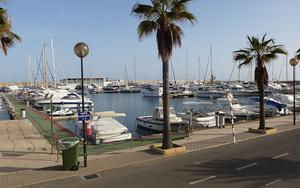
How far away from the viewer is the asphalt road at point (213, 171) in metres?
11.5

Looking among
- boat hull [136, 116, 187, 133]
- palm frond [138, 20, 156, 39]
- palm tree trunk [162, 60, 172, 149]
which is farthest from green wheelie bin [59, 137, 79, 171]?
boat hull [136, 116, 187, 133]

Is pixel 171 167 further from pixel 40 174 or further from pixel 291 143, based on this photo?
pixel 291 143

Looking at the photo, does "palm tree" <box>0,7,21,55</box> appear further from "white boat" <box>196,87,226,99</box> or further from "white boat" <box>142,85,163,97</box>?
"white boat" <box>142,85,163,97</box>

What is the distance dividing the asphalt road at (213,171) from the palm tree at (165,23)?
2.51 metres

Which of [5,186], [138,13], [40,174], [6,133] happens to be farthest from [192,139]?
[6,133]

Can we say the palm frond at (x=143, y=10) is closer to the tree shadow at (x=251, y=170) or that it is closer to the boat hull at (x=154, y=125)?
the tree shadow at (x=251, y=170)

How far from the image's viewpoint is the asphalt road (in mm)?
11539

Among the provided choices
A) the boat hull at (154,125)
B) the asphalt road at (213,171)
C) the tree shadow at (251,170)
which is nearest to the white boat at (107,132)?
the boat hull at (154,125)

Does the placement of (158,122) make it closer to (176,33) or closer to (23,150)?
(23,150)

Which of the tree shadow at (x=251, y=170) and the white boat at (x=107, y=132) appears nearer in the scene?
the tree shadow at (x=251, y=170)

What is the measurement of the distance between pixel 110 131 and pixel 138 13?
1234 centimetres

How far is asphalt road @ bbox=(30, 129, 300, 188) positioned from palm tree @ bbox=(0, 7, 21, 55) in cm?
1005

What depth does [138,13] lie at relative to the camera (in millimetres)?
16656

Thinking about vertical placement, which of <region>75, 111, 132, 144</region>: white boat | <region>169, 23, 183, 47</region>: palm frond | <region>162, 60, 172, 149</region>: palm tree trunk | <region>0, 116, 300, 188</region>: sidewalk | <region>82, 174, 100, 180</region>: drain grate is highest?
<region>169, 23, 183, 47</region>: palm frond
